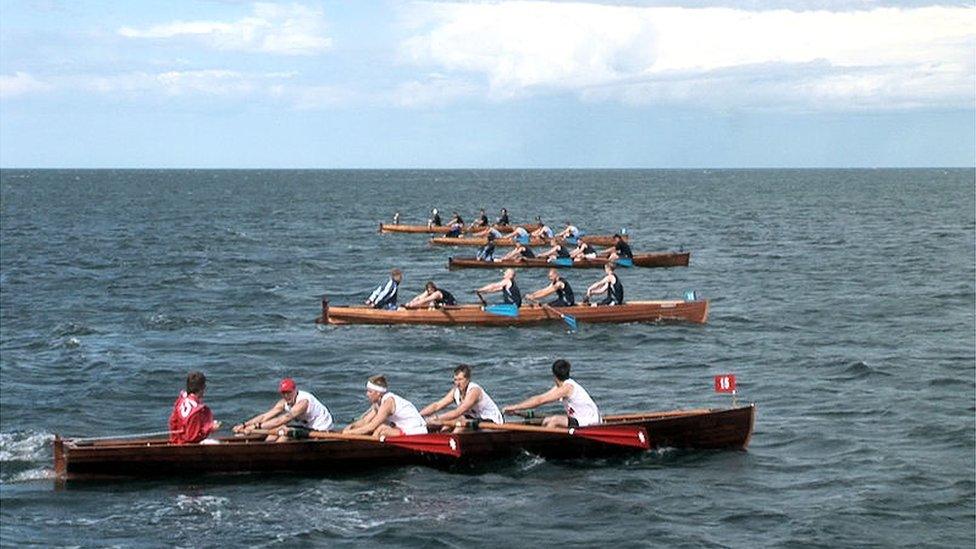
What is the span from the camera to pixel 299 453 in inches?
832

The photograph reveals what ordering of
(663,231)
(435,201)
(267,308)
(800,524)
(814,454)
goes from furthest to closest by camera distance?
(435,201) < (663,231) < (267,308) < (814,454) < (800,524)

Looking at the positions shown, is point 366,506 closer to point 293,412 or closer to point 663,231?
point 293,412

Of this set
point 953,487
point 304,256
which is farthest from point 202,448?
point 304,256

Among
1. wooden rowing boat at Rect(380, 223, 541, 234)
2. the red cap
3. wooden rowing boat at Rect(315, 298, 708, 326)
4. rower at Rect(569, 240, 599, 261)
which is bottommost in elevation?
wooden rowing boat at Rect(315, 298, 708, 326)

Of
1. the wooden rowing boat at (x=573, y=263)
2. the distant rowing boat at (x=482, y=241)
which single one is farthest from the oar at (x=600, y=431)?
the distant rowing boat at (x=482, y=241)

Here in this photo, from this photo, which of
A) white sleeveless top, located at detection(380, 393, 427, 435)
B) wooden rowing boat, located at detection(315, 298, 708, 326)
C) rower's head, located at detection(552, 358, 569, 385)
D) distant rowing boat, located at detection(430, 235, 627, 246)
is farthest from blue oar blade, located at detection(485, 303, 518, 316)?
distant rowing boat, located at detection(430, 235, 627, 246)

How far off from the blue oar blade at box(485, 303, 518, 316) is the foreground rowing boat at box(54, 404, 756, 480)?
15.3 meters

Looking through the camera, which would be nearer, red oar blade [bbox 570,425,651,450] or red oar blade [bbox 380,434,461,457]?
red oar blade [bbox 380,434,461,457]

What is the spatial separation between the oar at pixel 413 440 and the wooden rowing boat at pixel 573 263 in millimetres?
32996

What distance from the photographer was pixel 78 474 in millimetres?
20922

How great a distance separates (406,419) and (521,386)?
8.72 m

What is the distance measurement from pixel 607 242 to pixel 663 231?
66.2 feet

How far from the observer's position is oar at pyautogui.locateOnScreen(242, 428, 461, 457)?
21.1 m

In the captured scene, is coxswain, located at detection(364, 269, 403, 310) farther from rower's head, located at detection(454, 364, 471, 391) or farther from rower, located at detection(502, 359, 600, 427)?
rower's head, located at detection(454, 364, 471, 391)
